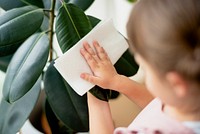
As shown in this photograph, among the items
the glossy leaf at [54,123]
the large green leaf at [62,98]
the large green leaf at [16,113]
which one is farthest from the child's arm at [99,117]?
the glossy leaf at [54,123]

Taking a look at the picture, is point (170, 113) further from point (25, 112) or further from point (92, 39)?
point (25, 112)

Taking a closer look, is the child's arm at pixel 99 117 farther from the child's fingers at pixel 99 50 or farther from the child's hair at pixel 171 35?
the child's hair at pixel 171 35

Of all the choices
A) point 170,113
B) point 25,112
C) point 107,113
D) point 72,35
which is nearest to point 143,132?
point 170,113

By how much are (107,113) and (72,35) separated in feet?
0.60

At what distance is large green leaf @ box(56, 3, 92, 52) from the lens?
869 mm

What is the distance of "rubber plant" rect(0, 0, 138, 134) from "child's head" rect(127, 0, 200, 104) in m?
0.30

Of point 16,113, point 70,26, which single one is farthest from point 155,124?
point 16,113

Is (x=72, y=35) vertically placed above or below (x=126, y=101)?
above

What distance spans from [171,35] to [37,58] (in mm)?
420

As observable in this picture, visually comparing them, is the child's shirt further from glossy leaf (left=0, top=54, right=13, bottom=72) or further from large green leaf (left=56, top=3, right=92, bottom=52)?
glossy leaf (left=0, top=54, right=13, bottom=72)

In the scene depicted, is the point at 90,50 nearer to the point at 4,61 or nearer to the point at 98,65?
the point at 98,65

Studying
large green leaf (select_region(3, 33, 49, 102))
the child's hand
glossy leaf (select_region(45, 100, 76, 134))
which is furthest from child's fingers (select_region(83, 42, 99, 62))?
glossy leaf (select_region(45, 100, 76, 134))

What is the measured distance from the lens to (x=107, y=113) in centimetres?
88

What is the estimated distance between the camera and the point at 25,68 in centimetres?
88
